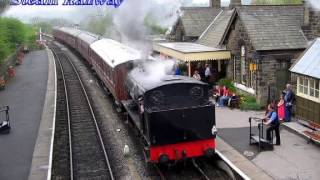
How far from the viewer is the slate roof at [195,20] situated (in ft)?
87.9

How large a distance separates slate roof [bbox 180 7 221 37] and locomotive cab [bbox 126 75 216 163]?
1651cm

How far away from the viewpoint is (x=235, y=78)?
1972cm

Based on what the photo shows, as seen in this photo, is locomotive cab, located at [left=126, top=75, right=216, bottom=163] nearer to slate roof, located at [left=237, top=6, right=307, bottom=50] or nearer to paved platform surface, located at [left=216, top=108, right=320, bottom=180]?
Result: paved platform surface, located at [left=216, top=108, right=320, bottom=180]

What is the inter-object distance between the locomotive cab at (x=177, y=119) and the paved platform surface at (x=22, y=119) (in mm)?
3738

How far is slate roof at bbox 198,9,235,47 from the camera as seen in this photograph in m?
22.7

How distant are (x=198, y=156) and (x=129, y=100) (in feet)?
18.0

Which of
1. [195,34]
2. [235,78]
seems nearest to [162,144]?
[235,78]

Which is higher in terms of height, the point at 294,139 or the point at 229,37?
the point at 229,37

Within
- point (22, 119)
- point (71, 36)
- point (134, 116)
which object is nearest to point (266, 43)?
point (134, 116)

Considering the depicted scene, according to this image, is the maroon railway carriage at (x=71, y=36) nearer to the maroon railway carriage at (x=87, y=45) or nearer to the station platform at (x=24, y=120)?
the maroon railway carriage at (x=87, y=45)

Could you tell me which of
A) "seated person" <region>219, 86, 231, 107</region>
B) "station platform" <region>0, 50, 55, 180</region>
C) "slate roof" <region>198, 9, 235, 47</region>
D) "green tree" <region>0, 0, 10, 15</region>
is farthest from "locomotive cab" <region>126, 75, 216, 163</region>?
"slate roof" <region>198, 9, 235, 47</region>

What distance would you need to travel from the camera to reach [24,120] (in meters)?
17.0

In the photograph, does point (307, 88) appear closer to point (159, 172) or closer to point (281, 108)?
point (281, 108)

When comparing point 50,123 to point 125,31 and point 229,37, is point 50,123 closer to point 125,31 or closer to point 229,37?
→ point 125,31
